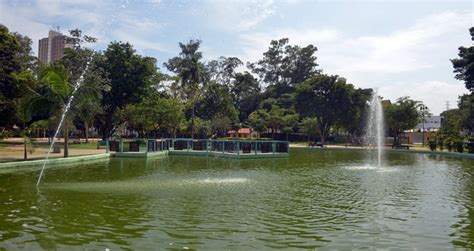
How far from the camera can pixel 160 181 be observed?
53.4ft

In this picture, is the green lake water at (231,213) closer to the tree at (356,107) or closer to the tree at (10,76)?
the tree at (10,76)

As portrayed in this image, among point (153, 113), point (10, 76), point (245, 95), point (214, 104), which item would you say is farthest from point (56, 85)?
point (245, 95)

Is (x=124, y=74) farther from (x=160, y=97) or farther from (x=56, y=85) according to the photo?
(x=56, y=85)

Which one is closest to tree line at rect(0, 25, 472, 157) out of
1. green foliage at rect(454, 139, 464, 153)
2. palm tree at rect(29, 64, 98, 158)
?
palm tree at rect(29, 64, 98, 158)

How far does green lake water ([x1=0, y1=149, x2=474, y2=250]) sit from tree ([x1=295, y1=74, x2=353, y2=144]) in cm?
3995

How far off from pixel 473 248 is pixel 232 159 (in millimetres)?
22302

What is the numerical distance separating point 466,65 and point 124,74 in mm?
36791

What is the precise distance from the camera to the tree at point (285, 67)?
3519 inches

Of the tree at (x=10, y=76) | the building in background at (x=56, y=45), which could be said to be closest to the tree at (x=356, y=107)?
the building in background at (x=56, y=45)

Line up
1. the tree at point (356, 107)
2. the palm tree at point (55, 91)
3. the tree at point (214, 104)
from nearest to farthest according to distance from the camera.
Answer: the palm tree at point (55, 91) < the tree at point (356, 107) < the tree at point (214, 104)

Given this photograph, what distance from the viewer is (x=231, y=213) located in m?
10.3

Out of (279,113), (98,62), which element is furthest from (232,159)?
(279,113)

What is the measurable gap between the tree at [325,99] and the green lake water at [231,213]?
3995 centimetres

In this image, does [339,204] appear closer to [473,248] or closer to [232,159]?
[473,248]
